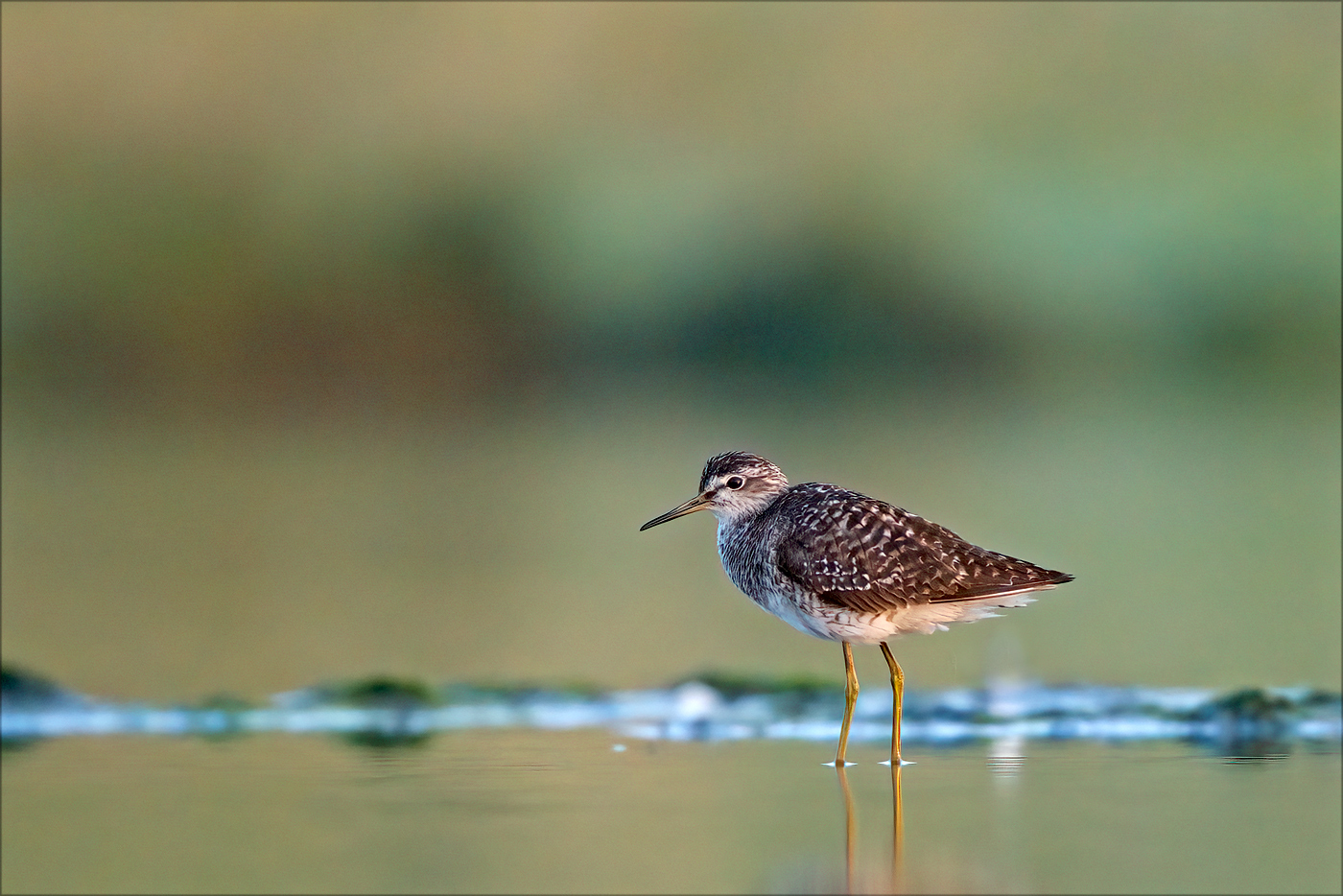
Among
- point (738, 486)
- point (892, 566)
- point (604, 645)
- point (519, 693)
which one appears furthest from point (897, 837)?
point (604, 645)

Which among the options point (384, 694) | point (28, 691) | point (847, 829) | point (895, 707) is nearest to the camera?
point (847, 829)

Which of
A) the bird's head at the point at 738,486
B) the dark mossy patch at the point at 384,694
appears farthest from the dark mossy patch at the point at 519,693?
the bird's head at the point at 738,486

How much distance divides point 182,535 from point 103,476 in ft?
13.9

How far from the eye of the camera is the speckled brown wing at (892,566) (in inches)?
321

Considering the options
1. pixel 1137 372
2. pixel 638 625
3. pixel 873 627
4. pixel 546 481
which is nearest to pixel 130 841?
pixel 873 627

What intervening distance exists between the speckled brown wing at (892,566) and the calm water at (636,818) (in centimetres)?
73

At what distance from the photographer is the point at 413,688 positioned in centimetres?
947

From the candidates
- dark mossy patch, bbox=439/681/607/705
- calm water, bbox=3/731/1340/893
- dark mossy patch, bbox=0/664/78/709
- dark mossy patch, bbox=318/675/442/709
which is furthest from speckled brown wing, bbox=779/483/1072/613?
dark mossy patch, bbox=0/664/78/709

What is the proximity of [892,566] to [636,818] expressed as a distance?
206 centimetres

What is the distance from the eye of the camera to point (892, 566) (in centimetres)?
821

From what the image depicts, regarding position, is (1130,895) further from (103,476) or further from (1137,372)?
(1137,372)

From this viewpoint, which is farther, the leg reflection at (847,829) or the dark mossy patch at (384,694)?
the dark mossy patch at (384,694)

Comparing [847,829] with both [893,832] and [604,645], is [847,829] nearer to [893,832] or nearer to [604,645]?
[893,832]

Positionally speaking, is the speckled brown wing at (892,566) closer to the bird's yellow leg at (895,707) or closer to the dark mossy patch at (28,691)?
the bird's yellow leg at (895,707)
